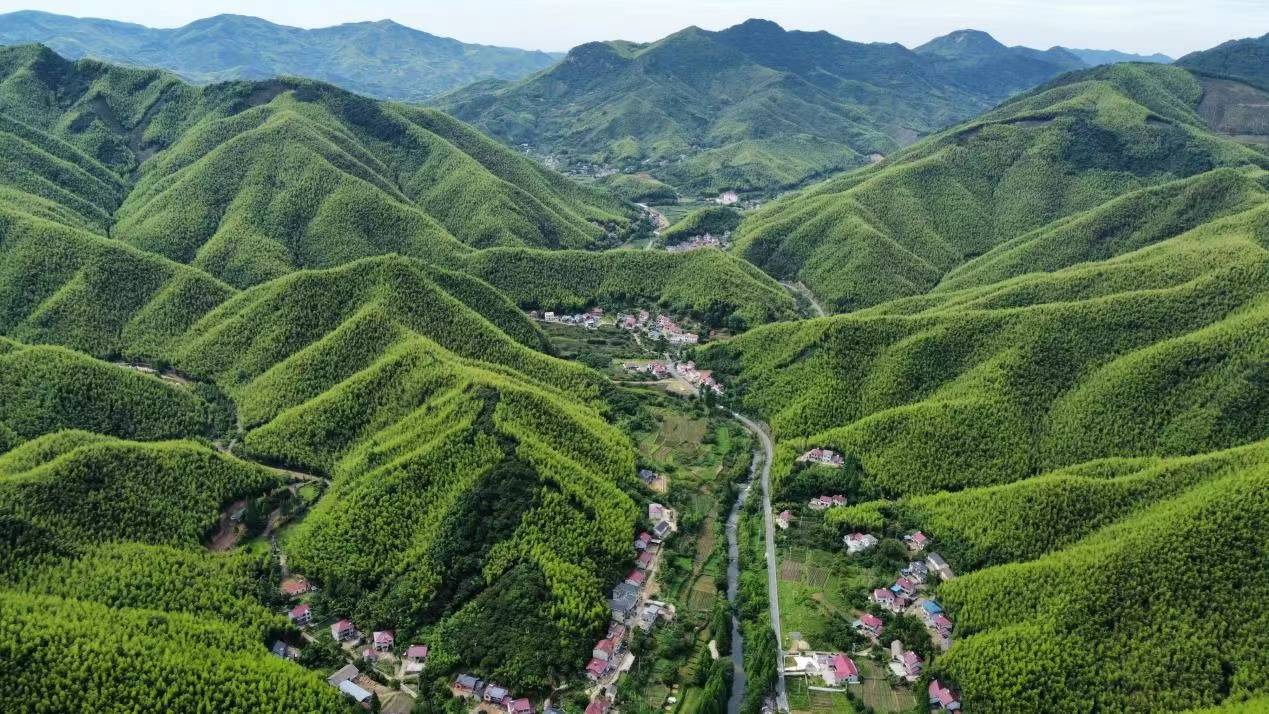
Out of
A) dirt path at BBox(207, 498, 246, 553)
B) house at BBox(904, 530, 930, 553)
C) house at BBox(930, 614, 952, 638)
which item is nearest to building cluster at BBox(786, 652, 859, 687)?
house at BBox(930, 614, 952, 638)

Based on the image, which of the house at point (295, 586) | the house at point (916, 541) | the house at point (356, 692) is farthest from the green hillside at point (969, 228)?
the house at point (356, 692)

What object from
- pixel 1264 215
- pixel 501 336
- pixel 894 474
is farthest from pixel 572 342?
pixel 1264 215

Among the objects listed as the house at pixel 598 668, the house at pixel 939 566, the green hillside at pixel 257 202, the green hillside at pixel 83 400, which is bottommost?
the house at pixel 598 668

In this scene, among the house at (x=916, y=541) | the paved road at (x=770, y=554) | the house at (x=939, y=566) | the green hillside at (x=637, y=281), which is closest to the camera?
the paved road at (x=770, y=554)

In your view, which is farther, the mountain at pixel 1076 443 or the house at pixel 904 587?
the house at pixel 904 587

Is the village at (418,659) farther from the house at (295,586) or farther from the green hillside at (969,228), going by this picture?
the green hillside at (969,228)

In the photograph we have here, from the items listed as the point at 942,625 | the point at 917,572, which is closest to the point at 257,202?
the point at 917,572

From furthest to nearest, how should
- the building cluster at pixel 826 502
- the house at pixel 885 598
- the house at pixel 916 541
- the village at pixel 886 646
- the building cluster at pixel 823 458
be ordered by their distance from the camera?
the building cluster at pixel 823 458 < the building cluster at pixel 826 502 < the house at pixel 916 541 < the house at pixel 885 598 < the village at pixel 886 646

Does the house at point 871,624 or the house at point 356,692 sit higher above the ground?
the house at point 871,624
